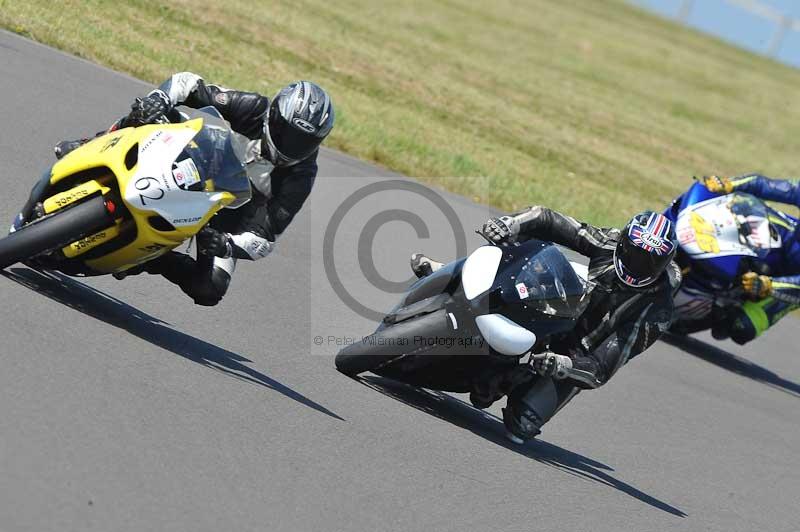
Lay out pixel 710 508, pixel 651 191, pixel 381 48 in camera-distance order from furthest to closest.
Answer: pixel 381 48, pixel 651 191, pixel 710 508

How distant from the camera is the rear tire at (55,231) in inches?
235

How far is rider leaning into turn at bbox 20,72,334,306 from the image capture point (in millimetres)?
6617

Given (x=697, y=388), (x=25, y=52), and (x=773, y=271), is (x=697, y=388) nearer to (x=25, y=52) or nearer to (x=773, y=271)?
(x=773, y=271)

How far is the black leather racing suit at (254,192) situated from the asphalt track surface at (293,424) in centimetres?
27

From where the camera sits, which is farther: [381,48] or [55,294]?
[381,48]

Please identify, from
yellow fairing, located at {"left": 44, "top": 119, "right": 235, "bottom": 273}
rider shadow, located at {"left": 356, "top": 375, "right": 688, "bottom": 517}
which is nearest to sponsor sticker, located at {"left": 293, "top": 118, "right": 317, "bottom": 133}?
yellow fairing, located at {"left": 44, "top": 119, "right": 235, "bottom": 273}

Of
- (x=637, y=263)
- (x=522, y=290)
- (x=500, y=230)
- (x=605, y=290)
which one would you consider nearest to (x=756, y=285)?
(x=605, y=290)

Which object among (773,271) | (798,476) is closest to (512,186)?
(773,271)

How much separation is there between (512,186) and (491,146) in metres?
A: 2.84

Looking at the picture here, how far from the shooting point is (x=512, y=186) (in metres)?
15.8

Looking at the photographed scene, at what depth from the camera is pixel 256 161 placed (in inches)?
276

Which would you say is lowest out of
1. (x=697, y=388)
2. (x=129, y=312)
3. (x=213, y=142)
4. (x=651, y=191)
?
(x=651, y=191)

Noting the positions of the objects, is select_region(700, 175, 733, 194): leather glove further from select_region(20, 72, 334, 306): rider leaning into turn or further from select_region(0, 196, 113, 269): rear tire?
select_region(0, 196, 113, 269): rear tire

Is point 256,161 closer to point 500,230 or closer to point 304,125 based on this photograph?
point 304,125
